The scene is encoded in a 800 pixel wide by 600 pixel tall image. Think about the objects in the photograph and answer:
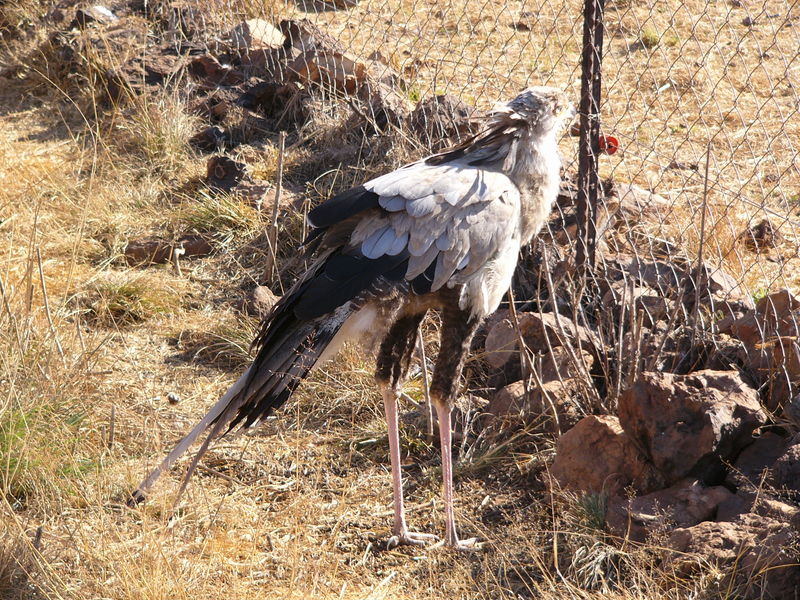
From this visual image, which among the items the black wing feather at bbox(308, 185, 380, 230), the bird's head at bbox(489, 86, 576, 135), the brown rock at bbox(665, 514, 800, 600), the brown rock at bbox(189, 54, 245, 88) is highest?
the bird's head at bbox(489, 86, 576, 135)

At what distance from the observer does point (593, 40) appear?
4.77 m

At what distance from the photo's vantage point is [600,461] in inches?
162

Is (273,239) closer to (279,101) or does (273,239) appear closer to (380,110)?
(380,110)

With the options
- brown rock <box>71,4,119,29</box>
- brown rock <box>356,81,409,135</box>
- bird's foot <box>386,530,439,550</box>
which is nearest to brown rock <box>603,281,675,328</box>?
bird's foot <box>386,530,439,550</box>

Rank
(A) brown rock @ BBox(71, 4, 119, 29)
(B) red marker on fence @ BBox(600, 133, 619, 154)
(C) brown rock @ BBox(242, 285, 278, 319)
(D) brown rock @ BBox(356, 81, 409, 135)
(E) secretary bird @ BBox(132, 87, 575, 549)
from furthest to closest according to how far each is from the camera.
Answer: (A) brown rock @ BBox(71, 4, 119, 29) < (D) brown rock @ BBox(356, 81, 409, 135) < (C) brown rock @ BBox(242, 285, 278, 319) < (B) red marker on fence @ BBox(600, 133, 619, 154) < (E) secretary bird @ BBox(132, 87, 575, 549)

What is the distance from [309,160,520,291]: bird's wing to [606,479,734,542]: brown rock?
3.79 feet

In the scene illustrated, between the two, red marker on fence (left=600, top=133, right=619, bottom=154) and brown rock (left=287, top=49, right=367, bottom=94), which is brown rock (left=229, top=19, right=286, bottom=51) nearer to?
brown rock (left=287, top=49, right=367, bottom=94)

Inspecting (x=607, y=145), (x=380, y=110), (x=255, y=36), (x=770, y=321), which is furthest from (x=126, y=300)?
(x=770, y=321)

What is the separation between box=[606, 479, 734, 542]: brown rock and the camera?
12.3 ft

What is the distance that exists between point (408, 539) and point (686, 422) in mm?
1311

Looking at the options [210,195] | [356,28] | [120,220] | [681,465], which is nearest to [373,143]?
[210,195]

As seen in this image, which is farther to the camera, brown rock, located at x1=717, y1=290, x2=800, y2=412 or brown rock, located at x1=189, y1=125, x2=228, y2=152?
brown rock, located at x1=189, y1=125, x2=228, y2=152

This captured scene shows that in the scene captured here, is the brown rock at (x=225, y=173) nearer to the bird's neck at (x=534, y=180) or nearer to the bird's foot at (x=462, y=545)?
the bird's neck at (x=534, y=180)

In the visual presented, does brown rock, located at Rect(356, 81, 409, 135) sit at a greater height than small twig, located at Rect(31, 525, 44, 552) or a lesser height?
greater
